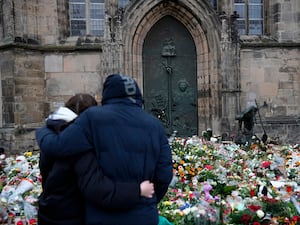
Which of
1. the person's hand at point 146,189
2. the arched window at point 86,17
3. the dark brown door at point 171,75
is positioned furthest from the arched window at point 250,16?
the person's hand at point 146,189

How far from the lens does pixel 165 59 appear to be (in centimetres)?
1301

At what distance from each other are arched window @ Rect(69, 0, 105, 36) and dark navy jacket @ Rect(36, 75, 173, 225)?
34.9ft

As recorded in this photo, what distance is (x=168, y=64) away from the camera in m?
13.0

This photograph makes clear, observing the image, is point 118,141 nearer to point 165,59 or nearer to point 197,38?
point 165,59

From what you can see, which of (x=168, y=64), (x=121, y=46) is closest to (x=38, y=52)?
(x=121, y=46)

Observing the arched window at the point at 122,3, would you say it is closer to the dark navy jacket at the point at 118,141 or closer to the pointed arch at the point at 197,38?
the pointed arch at the point at 197,38

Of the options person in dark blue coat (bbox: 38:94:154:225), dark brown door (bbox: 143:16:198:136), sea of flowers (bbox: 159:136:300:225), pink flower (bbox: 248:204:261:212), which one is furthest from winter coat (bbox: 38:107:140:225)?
dark brown door (bbox: 143:16:198:136)

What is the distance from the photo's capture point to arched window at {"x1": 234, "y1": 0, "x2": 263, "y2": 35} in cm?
1344

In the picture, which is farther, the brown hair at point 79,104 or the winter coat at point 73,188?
the brown hair at point 79,104

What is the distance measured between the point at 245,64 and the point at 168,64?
8.28 ft

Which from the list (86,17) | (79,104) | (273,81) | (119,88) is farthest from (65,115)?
(273,81)

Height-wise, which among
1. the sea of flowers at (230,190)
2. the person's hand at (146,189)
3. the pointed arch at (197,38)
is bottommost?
the sea of flowers at (230,190)

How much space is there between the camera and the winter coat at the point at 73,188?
7.38 ft

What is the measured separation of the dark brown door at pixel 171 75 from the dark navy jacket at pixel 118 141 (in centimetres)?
1046
